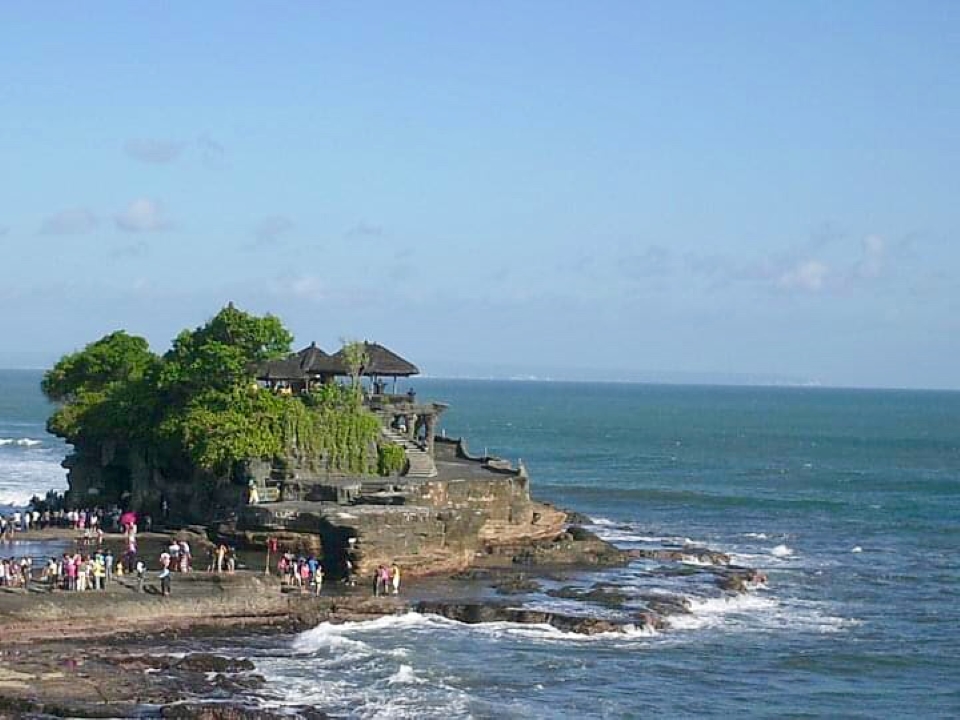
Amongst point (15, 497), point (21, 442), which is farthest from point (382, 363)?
point (21, 442)

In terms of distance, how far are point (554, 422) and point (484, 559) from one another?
128 metres

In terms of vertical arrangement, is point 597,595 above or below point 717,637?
above

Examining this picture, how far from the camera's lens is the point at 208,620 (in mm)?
42281

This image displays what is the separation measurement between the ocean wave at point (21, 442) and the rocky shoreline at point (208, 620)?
7104cm

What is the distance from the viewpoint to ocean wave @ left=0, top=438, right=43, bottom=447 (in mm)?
116688

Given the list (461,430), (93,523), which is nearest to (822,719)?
(93,523)

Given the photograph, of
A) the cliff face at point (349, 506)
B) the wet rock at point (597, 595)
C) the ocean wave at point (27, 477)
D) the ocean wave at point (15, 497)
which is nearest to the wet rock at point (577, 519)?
the cliff face at point (349, 506)

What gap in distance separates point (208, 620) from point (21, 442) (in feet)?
270

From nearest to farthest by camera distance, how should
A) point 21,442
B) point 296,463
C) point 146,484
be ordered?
point 296,463, point 146,484, point 21,442

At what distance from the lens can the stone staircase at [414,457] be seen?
197 feet

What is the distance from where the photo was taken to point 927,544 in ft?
223

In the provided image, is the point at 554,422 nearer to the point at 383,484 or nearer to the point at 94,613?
the point at 383,484

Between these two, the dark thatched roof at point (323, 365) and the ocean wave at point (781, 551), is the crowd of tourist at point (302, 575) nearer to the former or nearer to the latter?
the dark thatched roof at point (323, 365)

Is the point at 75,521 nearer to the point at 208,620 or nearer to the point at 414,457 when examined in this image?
the point at 414,457
